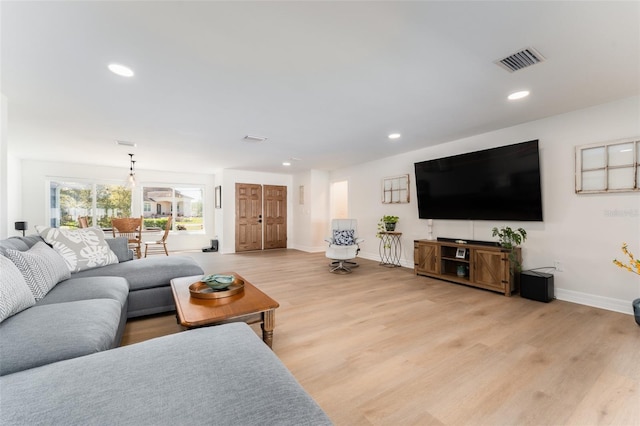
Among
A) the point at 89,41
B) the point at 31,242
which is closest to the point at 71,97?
the point at 89,41

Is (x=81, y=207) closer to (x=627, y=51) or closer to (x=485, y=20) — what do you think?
(x=485, y=20)

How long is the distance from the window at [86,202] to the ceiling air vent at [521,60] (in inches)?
334

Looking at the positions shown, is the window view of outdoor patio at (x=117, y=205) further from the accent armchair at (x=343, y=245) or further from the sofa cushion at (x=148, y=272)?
the accent armchair at (x=343, y=245)

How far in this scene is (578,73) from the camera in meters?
2.38

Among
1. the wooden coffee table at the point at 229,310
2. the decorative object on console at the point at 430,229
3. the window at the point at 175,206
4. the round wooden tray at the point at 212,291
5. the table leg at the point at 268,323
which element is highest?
the window at the point at 175,206

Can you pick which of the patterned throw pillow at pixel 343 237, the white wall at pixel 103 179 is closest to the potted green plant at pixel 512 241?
the patterned throw pillow at pixel 343 237

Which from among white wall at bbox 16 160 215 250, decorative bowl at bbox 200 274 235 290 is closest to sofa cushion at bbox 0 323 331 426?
decorative bowl at bbox 200 274 235 290

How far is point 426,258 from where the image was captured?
4.53 metres

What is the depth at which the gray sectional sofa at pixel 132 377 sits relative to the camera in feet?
2.66

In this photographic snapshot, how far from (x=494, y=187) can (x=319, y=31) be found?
3.40 metres

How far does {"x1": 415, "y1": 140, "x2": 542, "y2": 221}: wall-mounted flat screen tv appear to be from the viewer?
11.6 feet

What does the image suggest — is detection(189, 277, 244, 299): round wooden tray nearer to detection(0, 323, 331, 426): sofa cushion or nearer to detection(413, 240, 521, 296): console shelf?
detection(0, 323, 331, 426): sofa cushion

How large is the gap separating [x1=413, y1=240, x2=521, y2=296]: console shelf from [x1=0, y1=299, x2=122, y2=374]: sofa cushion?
13.6ft

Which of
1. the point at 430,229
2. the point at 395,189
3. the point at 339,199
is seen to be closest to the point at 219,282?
the point at 430,229
